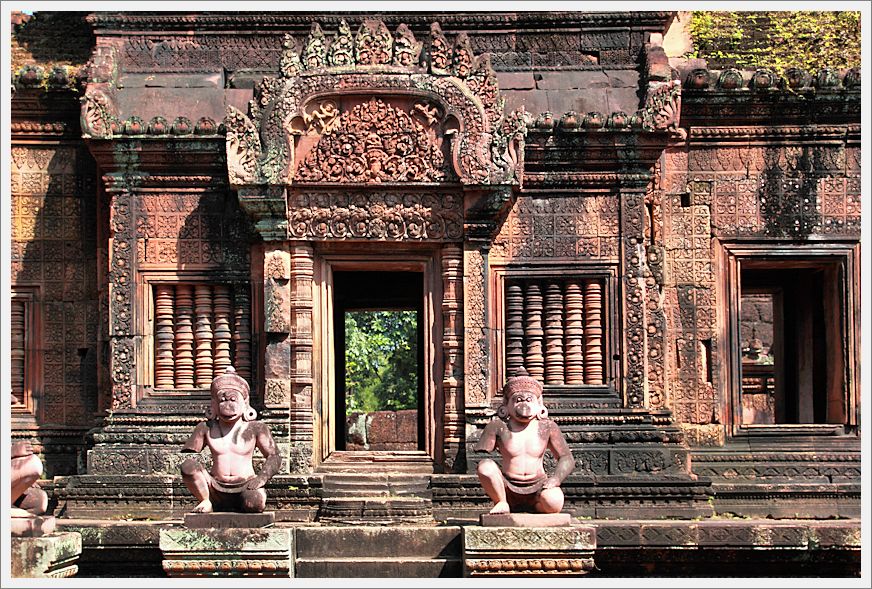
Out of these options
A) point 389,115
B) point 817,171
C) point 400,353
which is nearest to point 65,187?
point 389,115

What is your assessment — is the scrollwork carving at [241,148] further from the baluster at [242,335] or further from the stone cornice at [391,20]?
the stone cornice at [391,20]

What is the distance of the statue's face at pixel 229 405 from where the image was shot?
964cm

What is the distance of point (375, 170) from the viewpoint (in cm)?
1132

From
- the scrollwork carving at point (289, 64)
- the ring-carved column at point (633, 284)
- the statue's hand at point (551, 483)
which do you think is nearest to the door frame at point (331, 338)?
the scrollwork carving at point (289, 64)

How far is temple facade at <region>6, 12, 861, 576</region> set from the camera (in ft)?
36.8

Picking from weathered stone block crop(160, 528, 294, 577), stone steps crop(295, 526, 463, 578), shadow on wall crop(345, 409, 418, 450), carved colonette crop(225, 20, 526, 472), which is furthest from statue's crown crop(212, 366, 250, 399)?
Result: shadow on wall crop(345, 409, 418, 450)

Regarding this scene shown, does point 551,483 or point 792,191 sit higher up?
point 792,191

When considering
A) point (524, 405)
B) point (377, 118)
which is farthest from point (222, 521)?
point (377, 118)

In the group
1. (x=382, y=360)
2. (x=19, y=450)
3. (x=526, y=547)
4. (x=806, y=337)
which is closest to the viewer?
(x=19, y=450)

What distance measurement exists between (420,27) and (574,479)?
415 cm

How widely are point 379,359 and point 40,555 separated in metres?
23.6

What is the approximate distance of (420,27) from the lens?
479 inches

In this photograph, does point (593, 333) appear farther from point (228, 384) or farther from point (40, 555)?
point (40, 555)

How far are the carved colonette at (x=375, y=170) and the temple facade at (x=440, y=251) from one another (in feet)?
0.08
